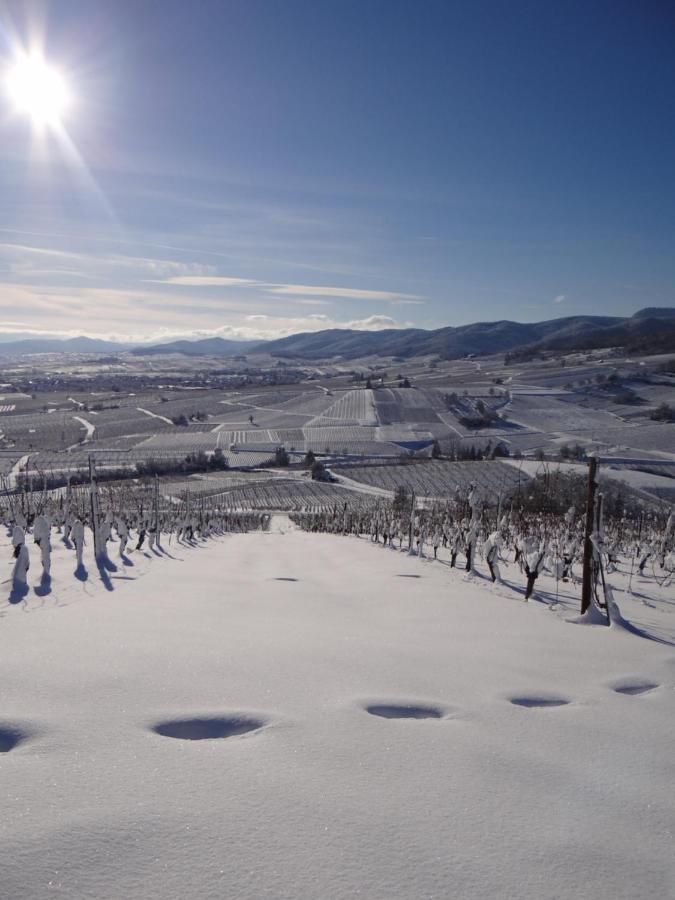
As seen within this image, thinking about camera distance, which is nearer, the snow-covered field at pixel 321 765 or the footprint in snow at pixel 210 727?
the snow-covered field at pixel 321 765

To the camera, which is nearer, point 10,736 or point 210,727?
point 10,736

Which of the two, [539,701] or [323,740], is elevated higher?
[323,740]

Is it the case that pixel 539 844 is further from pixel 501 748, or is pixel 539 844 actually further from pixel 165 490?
pixel 165 490

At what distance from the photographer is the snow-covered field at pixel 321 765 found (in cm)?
274

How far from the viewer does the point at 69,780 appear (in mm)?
3303

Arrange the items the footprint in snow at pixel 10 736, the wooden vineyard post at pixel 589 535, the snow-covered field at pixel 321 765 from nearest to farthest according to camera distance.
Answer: the snow-covered field at pixel 321 765 → the footprint in snow at pixel 10 736 → the wooden vineyard post at pixel 589 535

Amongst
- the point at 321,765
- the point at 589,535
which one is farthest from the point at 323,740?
the point at 589,535

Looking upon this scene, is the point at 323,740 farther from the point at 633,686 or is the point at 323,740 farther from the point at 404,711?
the point at 633,686

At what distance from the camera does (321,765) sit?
145 inches

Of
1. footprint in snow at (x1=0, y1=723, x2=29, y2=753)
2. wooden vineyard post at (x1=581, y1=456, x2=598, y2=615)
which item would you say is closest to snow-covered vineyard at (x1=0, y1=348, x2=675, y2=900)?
footprint in snow at (x1=0, y1=723, x2=29, y2=753)

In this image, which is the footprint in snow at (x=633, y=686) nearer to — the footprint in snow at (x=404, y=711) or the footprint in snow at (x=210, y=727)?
the footprint in snow at (x=404, y=711)

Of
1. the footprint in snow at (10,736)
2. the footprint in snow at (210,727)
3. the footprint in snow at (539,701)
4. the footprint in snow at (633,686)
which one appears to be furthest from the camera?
the footprint in snow at (633,686)

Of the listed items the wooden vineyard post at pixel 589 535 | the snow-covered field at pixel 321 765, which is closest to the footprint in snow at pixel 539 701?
the snow-covered field at pixel 321 765

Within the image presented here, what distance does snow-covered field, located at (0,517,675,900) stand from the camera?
2.74 metres
